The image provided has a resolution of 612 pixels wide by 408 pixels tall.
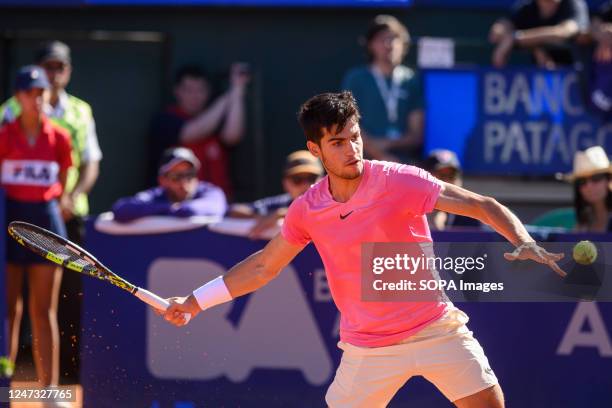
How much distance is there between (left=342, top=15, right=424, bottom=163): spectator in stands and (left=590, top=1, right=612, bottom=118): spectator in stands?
1.33 metres

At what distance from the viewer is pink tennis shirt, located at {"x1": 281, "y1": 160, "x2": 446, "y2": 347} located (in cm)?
501

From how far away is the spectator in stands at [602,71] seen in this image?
354 inches

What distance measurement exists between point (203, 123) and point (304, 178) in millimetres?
2443

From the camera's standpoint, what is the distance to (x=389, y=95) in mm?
9164

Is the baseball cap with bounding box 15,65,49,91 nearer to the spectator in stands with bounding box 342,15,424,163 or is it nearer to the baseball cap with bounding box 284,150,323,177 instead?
the baseball cap with bounding box 284,150,323,177

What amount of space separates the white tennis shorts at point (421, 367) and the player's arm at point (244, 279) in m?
0.56

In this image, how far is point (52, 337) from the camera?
26.0 ft

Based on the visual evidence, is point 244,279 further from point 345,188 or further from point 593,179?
point 593,179

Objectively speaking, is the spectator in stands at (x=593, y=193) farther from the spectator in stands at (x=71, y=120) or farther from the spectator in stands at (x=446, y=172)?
the spectator in stands at (x=71, y=120)

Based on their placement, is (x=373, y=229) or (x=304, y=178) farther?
(x=304, y=178)

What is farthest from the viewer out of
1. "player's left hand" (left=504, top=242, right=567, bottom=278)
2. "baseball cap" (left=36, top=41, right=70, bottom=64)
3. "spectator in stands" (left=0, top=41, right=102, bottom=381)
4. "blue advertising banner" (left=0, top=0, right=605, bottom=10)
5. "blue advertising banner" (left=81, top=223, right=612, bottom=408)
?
"blue advertising banner" (left=0, top=0, right=605, bottom=10)

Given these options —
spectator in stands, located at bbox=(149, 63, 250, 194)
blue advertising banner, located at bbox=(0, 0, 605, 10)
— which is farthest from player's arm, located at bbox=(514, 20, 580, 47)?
spectator in stands, located at bbox=(149, 63, 250, 194)

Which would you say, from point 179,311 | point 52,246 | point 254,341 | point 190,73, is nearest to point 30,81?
point 190,73

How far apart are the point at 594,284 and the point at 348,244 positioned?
1.90 metres
